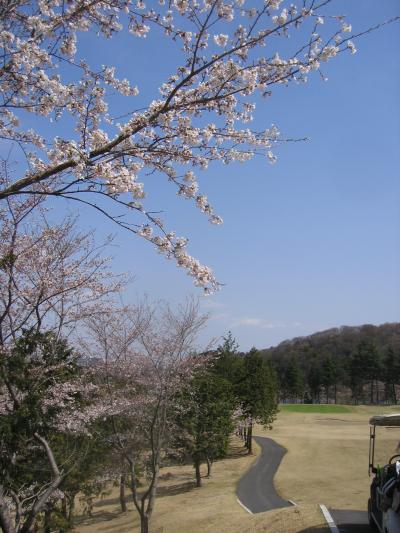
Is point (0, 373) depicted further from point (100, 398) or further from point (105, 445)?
point (105, 445)

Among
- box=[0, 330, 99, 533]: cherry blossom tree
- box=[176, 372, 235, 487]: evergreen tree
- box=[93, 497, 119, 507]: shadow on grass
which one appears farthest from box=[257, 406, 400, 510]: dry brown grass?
box=[93, 497, 119, 507]: shadow on grass

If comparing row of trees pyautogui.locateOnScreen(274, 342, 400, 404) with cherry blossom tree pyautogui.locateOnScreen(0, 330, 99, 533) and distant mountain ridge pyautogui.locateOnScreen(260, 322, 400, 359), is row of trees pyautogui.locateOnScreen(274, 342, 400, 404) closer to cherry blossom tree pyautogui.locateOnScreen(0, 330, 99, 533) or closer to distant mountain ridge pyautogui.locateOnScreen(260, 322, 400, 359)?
distant mountain ridge pyautogui.locateOnScreen(260, 322, 400, 359)

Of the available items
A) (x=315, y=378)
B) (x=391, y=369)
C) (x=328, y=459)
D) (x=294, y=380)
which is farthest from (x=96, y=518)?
(x=315, y=378)

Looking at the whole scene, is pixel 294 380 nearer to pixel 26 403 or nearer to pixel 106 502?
pixel 106 502

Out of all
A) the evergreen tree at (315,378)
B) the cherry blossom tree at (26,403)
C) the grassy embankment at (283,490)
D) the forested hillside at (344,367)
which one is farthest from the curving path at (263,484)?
the evergreen tree at (315,378)

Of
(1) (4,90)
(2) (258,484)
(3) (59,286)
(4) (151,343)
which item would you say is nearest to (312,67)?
(1) (4,90)

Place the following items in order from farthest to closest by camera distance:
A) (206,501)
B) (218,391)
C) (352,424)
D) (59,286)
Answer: (352,424)
(218,391)
(206,501)
(59,286)

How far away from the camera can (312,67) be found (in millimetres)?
3609

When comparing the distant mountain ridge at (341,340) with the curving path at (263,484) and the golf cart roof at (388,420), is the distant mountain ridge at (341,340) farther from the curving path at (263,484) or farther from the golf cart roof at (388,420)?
the golf cart roof at (388,420)

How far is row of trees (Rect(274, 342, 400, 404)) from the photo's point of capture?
71.5m

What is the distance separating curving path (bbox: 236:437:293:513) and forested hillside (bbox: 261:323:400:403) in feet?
123

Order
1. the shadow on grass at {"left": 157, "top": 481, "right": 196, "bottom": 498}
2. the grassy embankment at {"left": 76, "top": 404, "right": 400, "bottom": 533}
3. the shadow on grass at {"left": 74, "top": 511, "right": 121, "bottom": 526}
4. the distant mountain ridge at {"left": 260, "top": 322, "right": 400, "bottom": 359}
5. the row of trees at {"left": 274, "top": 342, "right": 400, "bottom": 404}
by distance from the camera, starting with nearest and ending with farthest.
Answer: the grassy embankment at {"left": 76, "top": 404, "right": 400, "bottom": 533} < the shadow on grass at {"left": 74, "top": 511, "right": 121, "bottom": 526} < the shadow on grass at {"left": 157, "top": 481, "right": 196, "bottom": 498} < the row of trees at {"left": 274, "top": 342, "right": 400, "bottom": 404} < the distant mountain ridge at {"left": 260, "top": 322, "right": 400, "bottom": 359}

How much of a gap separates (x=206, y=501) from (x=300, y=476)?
6540 millimetres

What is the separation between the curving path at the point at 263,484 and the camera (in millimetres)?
20281
